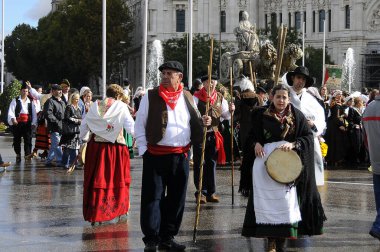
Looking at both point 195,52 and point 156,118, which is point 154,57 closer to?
point 195,52

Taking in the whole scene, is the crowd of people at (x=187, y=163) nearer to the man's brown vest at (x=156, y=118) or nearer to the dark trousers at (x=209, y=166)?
the man's brown vest at (x=156, y=118)

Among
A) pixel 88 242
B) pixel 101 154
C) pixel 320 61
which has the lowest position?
pixel 88 242

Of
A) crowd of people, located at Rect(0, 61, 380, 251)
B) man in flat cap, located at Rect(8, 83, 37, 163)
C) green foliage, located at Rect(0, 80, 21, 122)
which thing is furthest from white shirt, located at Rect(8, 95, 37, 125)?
green foliage, located at Rect(0, 80, 21, 122)

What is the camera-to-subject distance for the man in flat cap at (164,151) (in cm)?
930

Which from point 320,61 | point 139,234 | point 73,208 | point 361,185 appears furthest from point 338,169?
point 320,61

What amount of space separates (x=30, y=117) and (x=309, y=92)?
1171 centimetres

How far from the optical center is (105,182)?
11.4 meters

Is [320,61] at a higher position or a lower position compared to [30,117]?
higher

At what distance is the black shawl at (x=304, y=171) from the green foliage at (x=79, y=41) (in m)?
76.5

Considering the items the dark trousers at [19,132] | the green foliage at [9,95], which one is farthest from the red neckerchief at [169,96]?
the green foliage at [9,95]

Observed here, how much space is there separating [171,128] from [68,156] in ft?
35.0

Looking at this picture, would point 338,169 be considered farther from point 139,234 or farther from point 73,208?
point 139,234

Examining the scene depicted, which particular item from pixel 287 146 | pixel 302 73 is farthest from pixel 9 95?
pixel 287 146

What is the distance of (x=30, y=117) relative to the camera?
2177 centimetres
